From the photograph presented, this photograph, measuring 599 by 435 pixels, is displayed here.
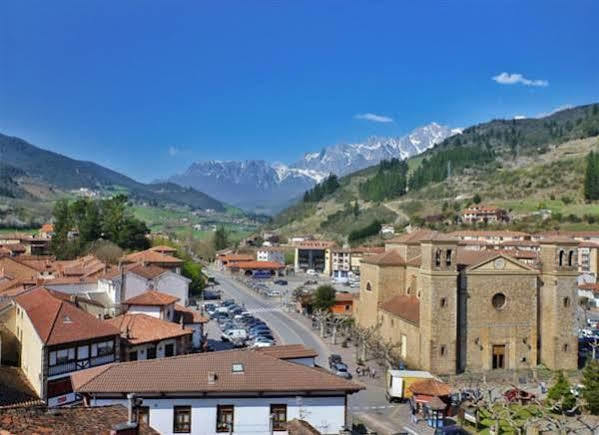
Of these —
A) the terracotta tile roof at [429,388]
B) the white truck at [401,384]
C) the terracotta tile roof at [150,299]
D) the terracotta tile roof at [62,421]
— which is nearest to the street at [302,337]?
the white truck at [401,384]

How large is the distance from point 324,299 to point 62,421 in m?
54.7

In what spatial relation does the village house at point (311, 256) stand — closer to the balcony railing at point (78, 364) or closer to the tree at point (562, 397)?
the tree at point (562, 397)

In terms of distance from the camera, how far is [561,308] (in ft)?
A: 144

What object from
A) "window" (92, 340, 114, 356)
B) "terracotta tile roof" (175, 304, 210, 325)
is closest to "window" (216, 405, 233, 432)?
"window" (92, 340, 114, 356)

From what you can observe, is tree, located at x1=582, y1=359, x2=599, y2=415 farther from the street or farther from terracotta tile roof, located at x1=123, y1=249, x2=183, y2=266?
terracotta tile roof, located at x1=123, y1=249, x2=183, y2=266

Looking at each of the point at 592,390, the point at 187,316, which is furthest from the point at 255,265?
the point at 592,390

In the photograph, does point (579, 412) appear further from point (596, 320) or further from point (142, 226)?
point (142, 226)

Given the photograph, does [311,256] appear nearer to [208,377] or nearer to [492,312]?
[492,312]

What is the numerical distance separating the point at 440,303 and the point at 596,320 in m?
40.3

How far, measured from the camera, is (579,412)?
3488 cm

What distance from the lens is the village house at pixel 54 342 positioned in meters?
27.6

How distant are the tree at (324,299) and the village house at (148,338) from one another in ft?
104

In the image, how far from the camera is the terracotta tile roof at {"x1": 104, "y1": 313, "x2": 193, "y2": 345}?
33.5 m

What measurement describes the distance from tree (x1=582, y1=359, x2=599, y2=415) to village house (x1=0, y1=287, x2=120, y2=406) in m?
26.1
